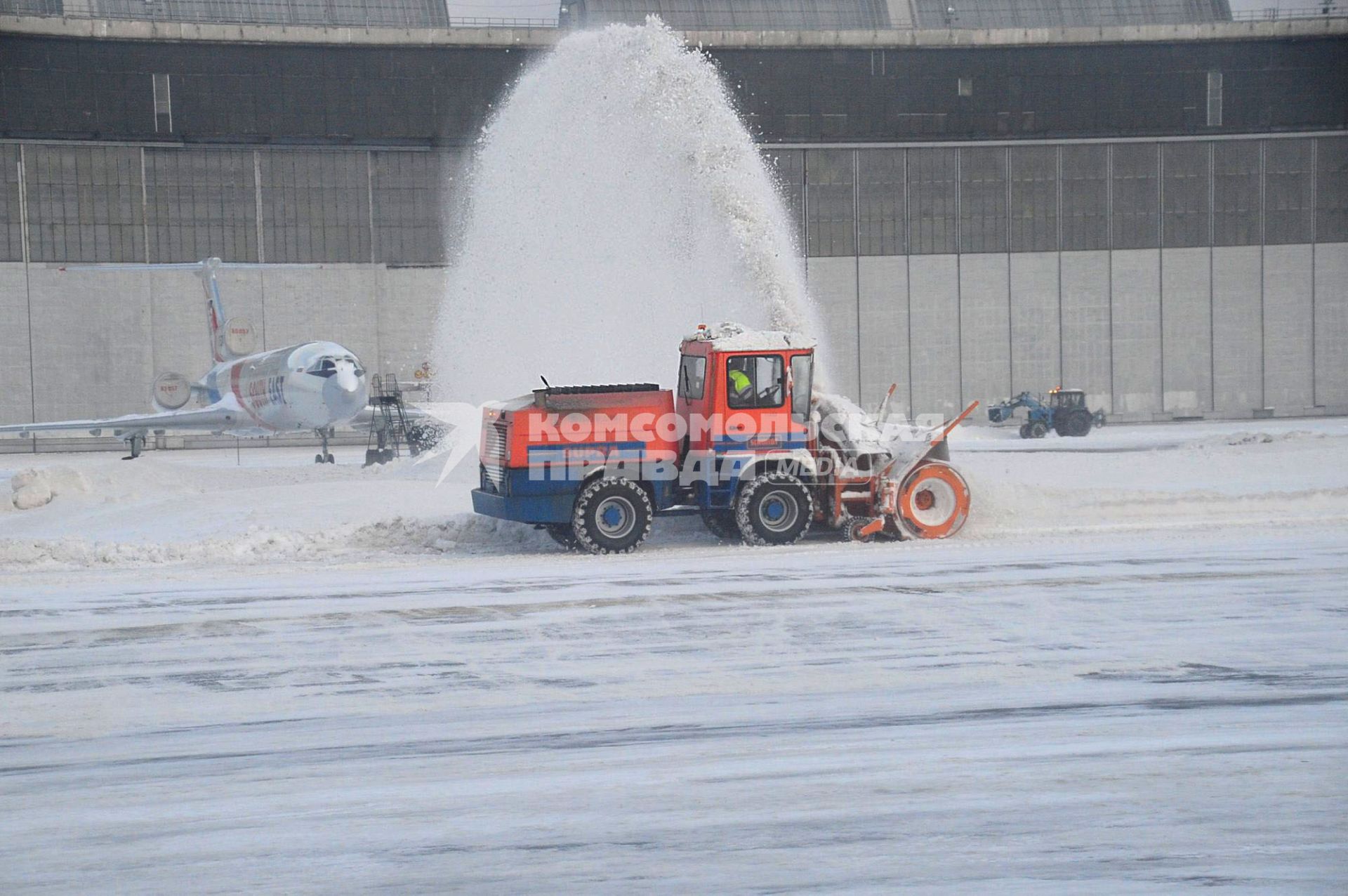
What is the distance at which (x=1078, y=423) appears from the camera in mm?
43594

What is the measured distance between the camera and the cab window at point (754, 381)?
17.4 m

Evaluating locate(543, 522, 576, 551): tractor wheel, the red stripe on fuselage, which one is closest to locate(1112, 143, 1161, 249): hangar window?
the red stripe on fuselage

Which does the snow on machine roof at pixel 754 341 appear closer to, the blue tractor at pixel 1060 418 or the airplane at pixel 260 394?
the airplane at pixel 260 394

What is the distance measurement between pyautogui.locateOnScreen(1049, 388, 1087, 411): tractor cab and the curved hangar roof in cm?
1997

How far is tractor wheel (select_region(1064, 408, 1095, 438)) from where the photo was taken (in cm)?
4356

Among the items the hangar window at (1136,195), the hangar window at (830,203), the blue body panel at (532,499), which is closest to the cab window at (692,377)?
the blue body panel at (532,499)

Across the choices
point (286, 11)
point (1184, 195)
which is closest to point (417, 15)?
point (286, 11)

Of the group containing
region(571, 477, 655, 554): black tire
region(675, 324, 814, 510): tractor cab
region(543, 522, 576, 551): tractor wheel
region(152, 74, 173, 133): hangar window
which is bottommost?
region(543, 522, 576, 551): tractor wheel

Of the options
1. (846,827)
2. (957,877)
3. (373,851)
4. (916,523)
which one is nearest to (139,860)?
(373,851)

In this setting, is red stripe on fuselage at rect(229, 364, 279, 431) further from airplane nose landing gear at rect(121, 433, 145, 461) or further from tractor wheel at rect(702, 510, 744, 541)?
tractor wheel at rect(702, 510, 744, 541)

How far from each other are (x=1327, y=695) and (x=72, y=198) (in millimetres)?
48920

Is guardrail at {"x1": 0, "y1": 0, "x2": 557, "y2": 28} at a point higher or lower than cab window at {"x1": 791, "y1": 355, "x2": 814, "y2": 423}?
higher

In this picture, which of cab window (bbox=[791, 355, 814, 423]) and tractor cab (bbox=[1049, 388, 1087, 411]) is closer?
cab window (bbox=[791, 355, 814, 423])

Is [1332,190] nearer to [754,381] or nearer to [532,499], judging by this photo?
[754,381]
